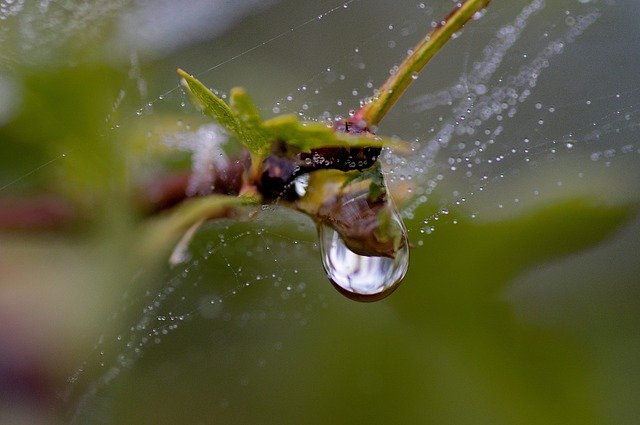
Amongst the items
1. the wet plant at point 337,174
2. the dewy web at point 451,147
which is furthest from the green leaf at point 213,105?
the dewy web at point 451,147

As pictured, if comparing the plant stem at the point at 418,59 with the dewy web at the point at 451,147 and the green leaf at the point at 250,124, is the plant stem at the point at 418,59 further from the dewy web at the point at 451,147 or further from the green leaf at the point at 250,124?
the dewy web at the point at 451,147

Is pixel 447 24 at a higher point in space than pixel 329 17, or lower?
higher

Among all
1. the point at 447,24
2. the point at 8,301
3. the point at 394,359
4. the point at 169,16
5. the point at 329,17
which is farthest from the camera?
the point at 329,17

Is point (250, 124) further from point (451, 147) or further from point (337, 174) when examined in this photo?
point (451, 147)

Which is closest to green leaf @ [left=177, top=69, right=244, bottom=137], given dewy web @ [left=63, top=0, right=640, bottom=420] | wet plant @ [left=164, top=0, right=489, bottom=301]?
wet plant @ [left=164, top=0, right=489, bottom=301]

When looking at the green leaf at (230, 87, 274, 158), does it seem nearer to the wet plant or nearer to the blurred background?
the wet plant

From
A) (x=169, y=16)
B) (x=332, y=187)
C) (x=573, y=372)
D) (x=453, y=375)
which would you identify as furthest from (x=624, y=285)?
(x=169, y=16)

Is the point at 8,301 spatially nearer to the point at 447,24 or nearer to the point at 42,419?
the point at 42,419
